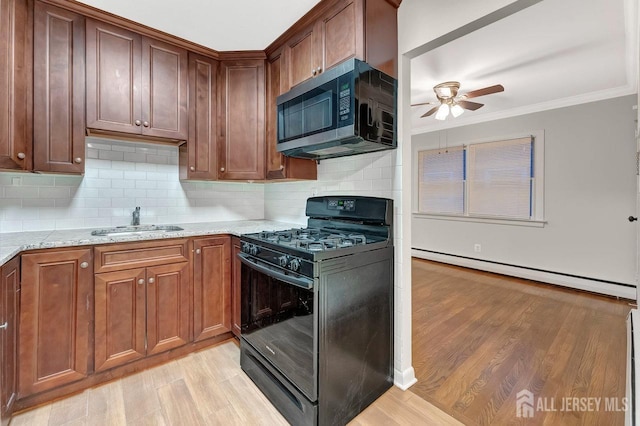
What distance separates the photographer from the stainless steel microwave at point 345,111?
1566 mm

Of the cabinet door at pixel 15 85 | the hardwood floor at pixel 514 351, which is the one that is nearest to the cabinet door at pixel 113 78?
the cabinet door at pixel 15 85

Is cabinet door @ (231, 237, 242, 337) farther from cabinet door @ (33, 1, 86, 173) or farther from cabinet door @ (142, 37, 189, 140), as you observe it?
cabinet door @ (33, 1, 86, 173)

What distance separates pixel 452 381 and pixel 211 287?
A: 1.84m

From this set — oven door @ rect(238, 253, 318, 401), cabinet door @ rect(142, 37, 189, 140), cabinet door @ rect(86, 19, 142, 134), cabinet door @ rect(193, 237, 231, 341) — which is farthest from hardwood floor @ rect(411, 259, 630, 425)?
cabinet door @ rect(86, 19, 142, 134)

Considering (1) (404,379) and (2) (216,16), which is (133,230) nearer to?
(2) (216,16)

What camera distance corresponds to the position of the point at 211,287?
2240mm

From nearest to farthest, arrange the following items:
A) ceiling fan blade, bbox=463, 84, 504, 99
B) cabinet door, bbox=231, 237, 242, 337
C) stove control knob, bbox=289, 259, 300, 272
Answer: stove control knob, bbox=289, 259, 300, 272 → cabinet door, bbox=231, 237, 242, 337 → ceiling fan blade, bbox=463, 84, 504, 99

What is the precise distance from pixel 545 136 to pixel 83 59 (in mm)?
5072

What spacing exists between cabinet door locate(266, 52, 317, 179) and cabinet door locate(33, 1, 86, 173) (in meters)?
1.29

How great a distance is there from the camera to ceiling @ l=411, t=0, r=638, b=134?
2094 millimetres

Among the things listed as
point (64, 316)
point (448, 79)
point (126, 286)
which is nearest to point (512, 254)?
point (448, 79)

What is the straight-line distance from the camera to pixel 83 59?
1.93 m

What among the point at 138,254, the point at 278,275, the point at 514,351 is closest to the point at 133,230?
the point at 138,254

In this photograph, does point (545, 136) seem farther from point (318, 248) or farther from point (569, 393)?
point (318, 248)
